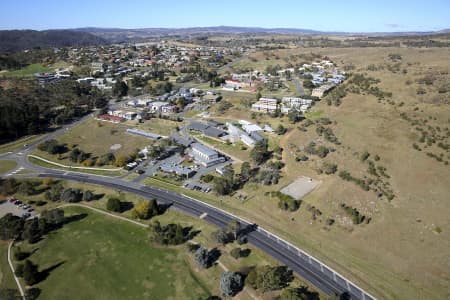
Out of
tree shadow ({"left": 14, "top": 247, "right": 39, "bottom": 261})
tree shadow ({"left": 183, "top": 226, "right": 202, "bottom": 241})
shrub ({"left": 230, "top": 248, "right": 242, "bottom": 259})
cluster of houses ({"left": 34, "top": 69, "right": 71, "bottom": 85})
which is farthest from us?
cluster of houses ({"left": 34, "top": 69, "right": 71, "bottom": 85})

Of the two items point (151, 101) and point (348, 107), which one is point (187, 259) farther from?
point (151, 101)

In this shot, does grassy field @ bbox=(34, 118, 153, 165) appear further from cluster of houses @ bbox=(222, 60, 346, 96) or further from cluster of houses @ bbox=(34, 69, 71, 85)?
cluster of houses @ bbox=(34, 69, 71, 85)

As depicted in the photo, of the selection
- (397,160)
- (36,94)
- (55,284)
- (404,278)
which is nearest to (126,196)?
(55,284)

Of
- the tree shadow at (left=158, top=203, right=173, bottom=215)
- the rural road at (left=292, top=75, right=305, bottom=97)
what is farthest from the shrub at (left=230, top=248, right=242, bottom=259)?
the rural road at (left=292, top=75, right=305, bottom=97)

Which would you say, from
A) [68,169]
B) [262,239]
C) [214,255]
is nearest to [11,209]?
[68,169]

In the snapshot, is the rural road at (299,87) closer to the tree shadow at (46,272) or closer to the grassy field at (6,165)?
the grassy field at (6,165)

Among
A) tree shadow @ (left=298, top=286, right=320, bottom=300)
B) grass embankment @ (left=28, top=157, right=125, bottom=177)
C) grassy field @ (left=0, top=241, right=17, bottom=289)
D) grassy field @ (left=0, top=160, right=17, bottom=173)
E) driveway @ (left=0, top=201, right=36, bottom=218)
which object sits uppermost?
tree shadow @ (left=298, top=286, right=320, bottom=300)
